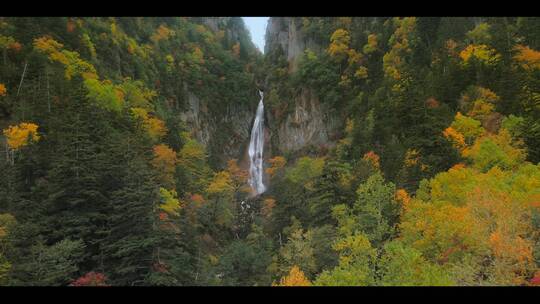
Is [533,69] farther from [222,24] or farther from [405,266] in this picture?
[222,24]

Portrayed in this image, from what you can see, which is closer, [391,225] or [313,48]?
[391,225]

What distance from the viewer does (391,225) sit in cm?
3008

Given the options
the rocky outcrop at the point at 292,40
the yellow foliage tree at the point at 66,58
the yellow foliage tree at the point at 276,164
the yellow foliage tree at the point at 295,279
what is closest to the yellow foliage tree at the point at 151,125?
the yellow foliage tree at the point at 66,58

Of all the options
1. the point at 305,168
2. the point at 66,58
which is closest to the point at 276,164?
the point at 305,168

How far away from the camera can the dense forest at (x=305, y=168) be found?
20.8m

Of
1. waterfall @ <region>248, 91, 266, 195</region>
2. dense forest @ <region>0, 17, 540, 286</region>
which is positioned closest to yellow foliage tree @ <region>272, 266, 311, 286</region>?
dense forest @ <region>0, 17, 540, 286</region>

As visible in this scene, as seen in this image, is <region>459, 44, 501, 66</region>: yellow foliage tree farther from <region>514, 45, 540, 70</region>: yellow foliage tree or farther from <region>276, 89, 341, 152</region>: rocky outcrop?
<region>276, 89, 341, 152</region>: rocky outcrop

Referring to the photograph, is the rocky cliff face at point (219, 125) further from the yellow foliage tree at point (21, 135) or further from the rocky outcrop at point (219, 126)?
the yellow foliage tree at point (21, 135)

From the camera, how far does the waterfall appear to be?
68.3 metres

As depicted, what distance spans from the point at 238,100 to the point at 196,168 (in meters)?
32.5

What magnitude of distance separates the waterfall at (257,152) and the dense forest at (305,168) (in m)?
2.11

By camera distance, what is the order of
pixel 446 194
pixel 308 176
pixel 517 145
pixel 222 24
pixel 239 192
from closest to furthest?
pixel 446 194, pixel 517 145, pixel 308 176, pixel 239 192, pixel 222 24
